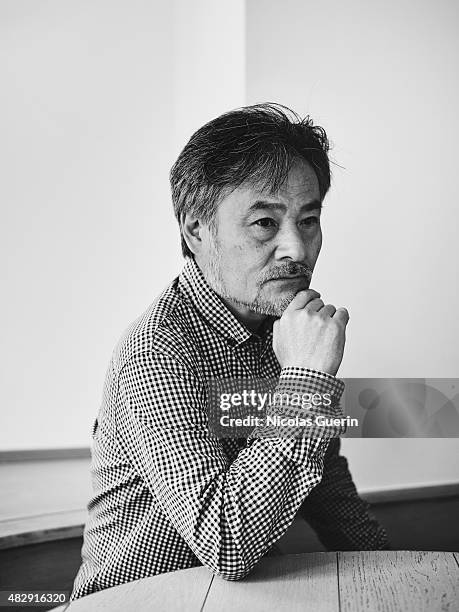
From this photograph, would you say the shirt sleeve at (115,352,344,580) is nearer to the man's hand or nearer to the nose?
the man's hand

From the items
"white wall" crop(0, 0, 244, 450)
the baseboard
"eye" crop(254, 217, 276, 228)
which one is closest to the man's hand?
"eye" crop(254, 217, 276, 228)

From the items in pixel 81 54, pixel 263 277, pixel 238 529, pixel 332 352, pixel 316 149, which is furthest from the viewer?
pixel 81 54

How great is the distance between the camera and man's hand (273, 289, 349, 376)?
46.6 inches

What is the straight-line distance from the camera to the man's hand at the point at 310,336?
3.88ft

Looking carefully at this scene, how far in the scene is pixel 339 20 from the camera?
1970 mm

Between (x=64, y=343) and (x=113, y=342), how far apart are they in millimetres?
170

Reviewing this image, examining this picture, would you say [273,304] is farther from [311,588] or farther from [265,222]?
[311,588]

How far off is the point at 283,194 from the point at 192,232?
221 mm

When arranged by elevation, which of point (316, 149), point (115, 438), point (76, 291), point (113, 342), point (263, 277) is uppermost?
point (316, 149)

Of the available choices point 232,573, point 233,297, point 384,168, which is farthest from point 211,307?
point 384,168

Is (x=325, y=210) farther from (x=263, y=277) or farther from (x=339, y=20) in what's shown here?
(x=263, y=277)

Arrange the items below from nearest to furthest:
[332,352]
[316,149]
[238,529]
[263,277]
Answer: [238,529] < [332,352] < [263,277] < [316,149]

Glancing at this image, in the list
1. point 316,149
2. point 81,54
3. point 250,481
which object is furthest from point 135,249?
point 250,481

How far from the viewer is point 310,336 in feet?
3.99
